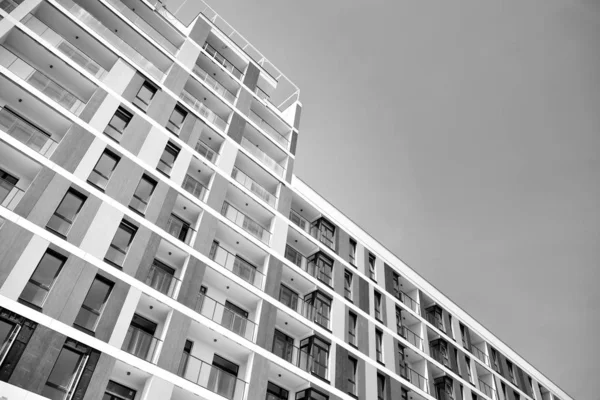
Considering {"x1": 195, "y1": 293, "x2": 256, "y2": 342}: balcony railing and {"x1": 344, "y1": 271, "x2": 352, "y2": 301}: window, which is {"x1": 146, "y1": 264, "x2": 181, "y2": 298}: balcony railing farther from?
{"x1": 344, "y1": 271, "x2": 352, "y2": 301}: window

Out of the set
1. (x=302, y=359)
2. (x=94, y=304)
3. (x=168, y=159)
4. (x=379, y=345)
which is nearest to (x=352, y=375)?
(x=302, y=359)

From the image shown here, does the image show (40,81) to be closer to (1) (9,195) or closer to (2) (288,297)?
(1) (9,195)

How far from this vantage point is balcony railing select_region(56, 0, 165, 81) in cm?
2711

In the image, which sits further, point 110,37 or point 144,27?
point 144,27

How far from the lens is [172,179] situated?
25.7m

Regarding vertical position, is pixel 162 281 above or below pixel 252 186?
below

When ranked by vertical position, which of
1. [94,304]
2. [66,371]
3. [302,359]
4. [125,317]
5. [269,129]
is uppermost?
[269,129]

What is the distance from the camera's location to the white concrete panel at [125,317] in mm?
18867

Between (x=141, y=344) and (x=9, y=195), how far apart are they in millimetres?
8053

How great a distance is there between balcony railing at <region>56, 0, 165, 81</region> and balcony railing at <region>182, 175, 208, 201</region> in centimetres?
683

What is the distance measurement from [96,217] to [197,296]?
5857 millimetres

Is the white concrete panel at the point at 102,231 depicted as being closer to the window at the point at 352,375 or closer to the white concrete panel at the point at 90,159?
the white concrete panel at the point at 90,159

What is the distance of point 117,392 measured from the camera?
19.2 m

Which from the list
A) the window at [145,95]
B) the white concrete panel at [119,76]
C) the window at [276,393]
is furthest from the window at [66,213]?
the window at [276,393]
